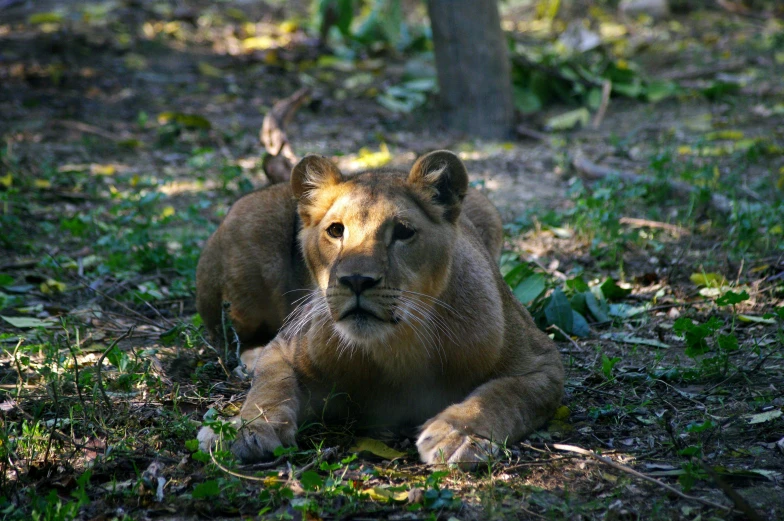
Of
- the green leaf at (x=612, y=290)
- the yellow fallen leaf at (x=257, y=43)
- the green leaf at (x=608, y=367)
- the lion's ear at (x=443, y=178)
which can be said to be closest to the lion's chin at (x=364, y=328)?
the lion's ear at (x=443, y=178)

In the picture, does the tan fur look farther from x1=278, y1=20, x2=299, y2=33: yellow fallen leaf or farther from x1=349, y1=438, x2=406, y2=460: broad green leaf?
x1=278, y1=20, x2=299, y2=33: yellow fallen leaf

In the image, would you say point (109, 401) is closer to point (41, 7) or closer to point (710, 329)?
point (710, 329)

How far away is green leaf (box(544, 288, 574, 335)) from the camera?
17.9 ft

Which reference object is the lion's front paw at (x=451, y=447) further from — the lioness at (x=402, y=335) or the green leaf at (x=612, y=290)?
the green leaf at (x=612, y=290)

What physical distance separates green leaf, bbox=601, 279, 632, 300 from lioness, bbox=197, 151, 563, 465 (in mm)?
1510

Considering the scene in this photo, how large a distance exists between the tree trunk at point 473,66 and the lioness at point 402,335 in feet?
20.4

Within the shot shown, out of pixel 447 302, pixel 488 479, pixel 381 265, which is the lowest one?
pixel 488 479

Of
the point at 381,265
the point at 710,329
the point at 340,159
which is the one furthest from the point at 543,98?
the point at 381,265

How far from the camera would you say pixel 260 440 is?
12.5 feet

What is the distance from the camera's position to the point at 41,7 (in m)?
15.6

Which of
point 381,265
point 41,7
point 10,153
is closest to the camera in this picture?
point 381,265

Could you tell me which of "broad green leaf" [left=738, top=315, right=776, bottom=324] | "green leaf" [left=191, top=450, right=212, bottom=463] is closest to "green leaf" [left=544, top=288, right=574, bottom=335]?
"broad green leaf" [left=738, top=315, right=776, bottom=324]

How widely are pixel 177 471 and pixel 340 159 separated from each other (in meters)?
6.66

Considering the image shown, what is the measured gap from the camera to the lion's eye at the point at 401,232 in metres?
4.03
